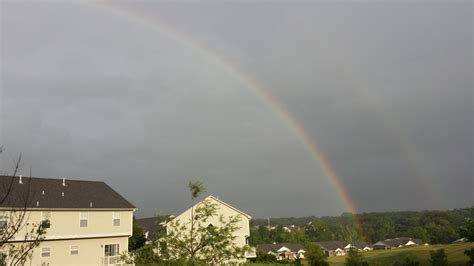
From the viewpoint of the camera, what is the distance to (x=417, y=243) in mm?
103750

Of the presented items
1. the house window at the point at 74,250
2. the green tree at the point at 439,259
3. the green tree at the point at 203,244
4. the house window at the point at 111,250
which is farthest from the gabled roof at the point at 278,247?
the green tree at the point at 203,244

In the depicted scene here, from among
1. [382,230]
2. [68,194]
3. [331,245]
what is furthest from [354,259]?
[382,230]

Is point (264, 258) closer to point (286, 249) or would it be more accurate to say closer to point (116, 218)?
point (116, 218)

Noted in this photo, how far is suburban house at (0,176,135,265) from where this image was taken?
90.5 ft

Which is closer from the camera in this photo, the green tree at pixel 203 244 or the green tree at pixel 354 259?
the green tree at pixel 203 244

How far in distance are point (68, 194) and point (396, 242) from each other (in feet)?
333

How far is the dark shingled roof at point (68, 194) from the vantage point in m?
28.2

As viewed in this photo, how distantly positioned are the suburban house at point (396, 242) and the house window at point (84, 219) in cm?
9581

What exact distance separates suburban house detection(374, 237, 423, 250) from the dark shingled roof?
305 ft

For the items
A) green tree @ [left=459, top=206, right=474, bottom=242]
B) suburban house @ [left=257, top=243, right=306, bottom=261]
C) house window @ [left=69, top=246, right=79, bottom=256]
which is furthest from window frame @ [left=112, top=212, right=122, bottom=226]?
suburban house @ [left=257, top=243, right=306, bottom=261]

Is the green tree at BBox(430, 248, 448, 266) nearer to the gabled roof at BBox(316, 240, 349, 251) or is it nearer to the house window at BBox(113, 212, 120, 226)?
the house window at BBox(113, 212, 120, 226)

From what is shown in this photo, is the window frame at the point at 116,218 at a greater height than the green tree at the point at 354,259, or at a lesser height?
greater

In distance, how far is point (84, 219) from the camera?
2994cm

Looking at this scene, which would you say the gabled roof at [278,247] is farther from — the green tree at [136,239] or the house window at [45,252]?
the house window at [45,252]
